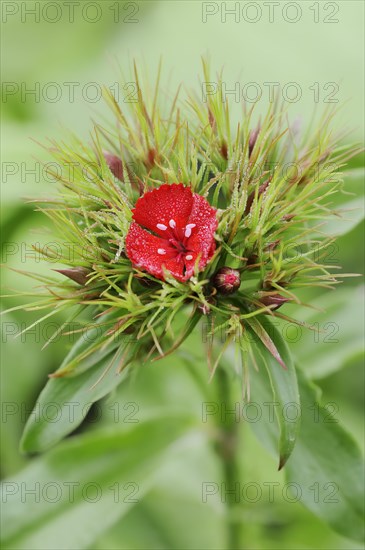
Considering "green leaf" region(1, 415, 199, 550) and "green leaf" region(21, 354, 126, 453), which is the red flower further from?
"green leaf" region(1, 415, 199, 550)

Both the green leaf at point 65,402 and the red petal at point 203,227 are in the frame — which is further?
the green leaf at point 65,402

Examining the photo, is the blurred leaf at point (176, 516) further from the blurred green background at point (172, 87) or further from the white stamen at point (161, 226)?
the white stamen at point (161, 226)

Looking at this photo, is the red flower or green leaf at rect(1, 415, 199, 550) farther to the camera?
green leaf at rect(1, 415, 199, 550)

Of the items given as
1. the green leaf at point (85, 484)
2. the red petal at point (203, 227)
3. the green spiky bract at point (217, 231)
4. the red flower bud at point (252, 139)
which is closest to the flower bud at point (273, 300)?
the green spiky bract at point (217, 231)

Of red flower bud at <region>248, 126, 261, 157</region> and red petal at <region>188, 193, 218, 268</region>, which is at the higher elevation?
red flower bud at <region>248, 126, 261, 157</region>

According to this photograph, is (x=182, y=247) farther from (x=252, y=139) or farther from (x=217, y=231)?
(x=252, y=139)

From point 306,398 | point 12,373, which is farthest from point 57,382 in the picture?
point 12,373

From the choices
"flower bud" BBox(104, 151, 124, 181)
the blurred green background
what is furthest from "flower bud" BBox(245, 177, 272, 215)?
the blurred green background

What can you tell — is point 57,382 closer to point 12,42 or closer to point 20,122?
point 20,122
